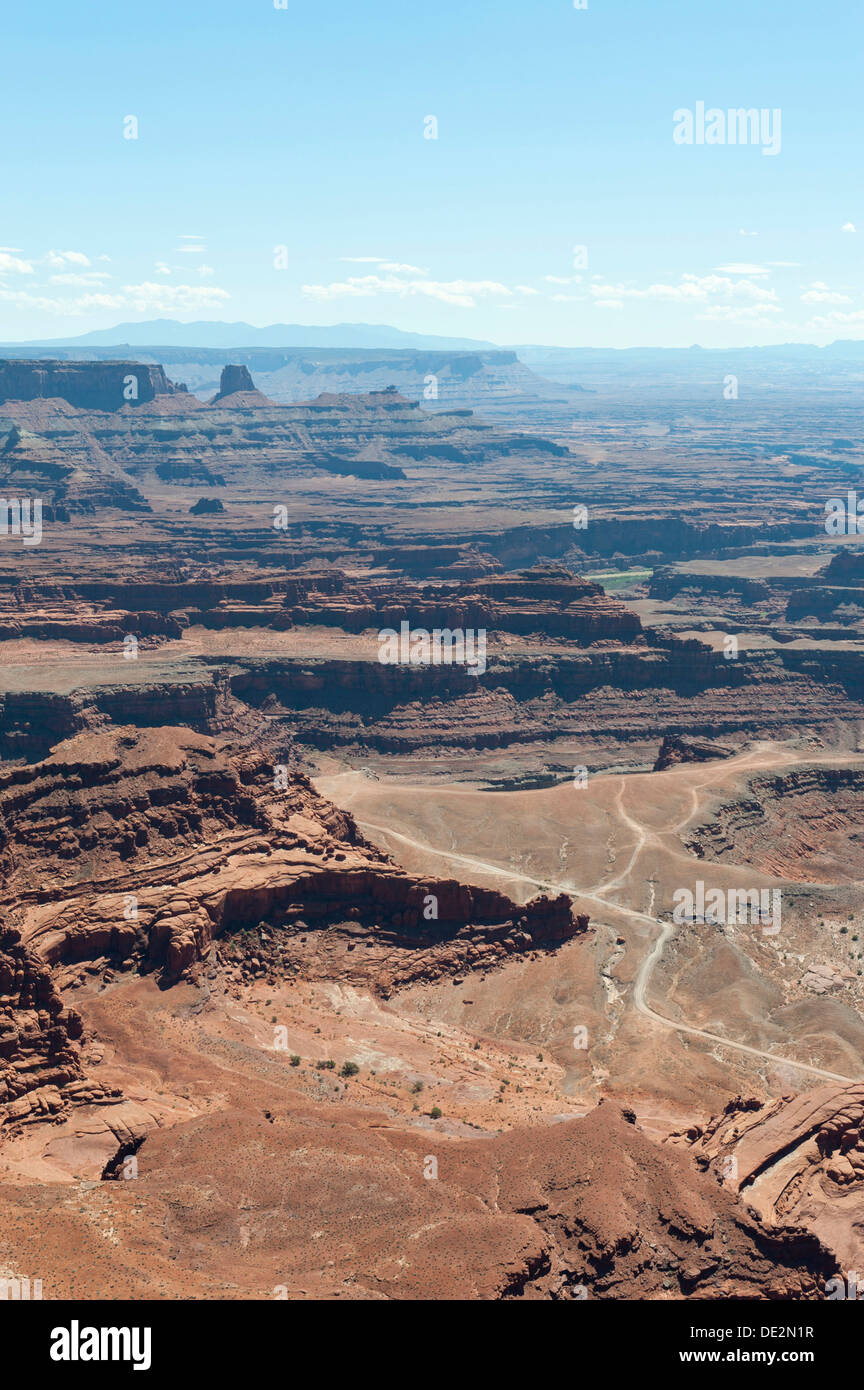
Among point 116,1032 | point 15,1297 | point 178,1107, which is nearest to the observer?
point 15,1297

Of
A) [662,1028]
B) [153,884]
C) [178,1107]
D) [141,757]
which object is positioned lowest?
[662,1028]

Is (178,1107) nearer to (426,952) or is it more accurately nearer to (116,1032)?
(116,1032)

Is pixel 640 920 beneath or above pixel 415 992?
beneath

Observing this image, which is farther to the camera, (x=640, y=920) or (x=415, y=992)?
(x=640, y=920)

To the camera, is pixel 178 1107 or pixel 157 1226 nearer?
pixel 157 1226

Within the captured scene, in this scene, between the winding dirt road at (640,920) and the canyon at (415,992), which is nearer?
the canyon at (415,992)

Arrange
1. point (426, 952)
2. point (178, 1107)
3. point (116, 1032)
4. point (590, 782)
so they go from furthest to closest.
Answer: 1. point (590, 782)
2. point (426, 952)
3. point (116, 1032)
4. point (178, 1107)

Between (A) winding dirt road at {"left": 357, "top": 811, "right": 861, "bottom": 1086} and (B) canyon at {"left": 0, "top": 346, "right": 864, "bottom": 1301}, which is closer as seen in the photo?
(B) canyon at {"left": 0, "top": 346, "right": 864, "bottom": 1301}

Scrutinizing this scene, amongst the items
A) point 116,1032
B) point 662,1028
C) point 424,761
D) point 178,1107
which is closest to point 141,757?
point 116,1032

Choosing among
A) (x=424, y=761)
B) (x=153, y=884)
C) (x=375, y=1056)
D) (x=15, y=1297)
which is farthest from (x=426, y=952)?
(x=424, y=761)

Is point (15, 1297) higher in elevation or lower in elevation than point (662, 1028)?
higher
